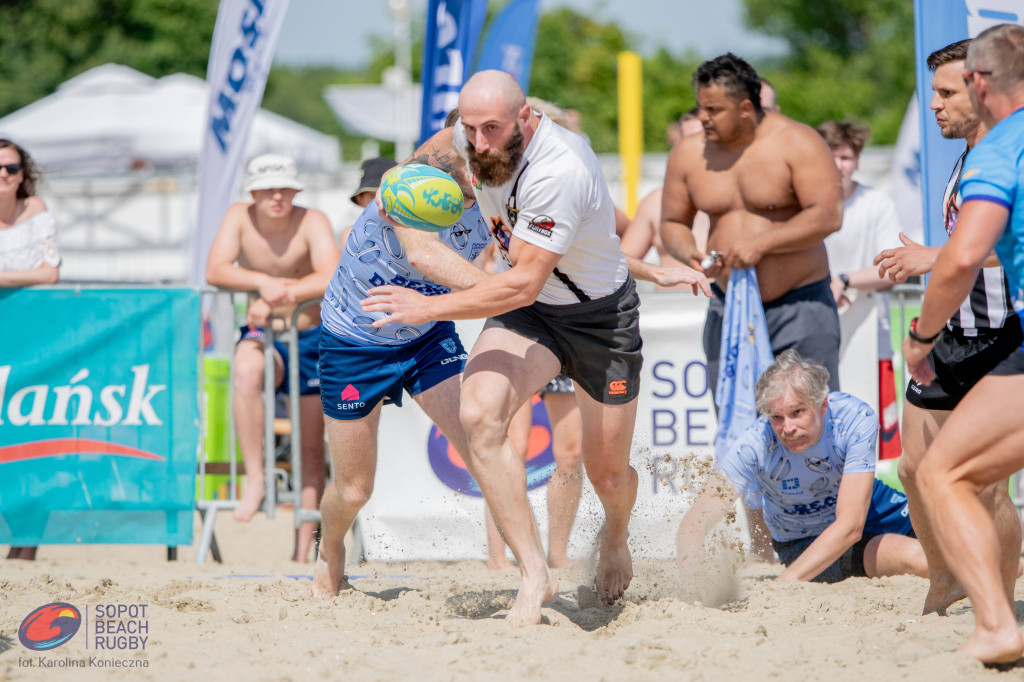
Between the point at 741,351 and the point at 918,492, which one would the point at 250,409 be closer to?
the point at 741,351

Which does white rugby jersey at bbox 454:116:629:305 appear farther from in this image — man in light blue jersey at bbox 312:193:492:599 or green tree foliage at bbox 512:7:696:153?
green tree foliage at bbox 512:7:696:153

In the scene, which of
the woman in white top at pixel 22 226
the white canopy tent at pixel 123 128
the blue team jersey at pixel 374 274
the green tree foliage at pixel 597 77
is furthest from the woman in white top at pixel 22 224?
the green tree foliage at pixel 597 77

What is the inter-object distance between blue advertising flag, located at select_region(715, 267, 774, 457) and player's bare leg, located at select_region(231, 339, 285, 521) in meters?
2.57

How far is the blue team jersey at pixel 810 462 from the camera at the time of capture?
4.65m

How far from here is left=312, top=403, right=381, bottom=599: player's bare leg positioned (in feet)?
14.1

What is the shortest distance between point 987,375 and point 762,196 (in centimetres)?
235

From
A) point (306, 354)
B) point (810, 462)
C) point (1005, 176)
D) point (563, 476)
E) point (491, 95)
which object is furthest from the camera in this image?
point (306, 354)

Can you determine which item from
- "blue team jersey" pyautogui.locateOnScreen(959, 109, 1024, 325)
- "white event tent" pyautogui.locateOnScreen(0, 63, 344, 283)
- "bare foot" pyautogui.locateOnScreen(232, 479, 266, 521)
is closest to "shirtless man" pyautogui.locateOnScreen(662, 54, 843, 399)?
"blue team jersey" pyautogui.locateOnScreen(959, 109, 1024, 325)

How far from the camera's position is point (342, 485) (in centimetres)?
435

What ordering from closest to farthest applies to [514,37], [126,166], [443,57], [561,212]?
[561,212], [443,57], [514,37], [126,166]

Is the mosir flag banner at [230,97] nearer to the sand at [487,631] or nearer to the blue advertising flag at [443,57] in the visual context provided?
the blue advertising flag at [443,57]

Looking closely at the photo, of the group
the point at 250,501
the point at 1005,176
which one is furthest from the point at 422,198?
the point at 250,501

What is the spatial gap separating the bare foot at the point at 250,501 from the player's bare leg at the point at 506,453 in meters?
2.42

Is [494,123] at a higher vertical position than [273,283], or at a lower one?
higher
